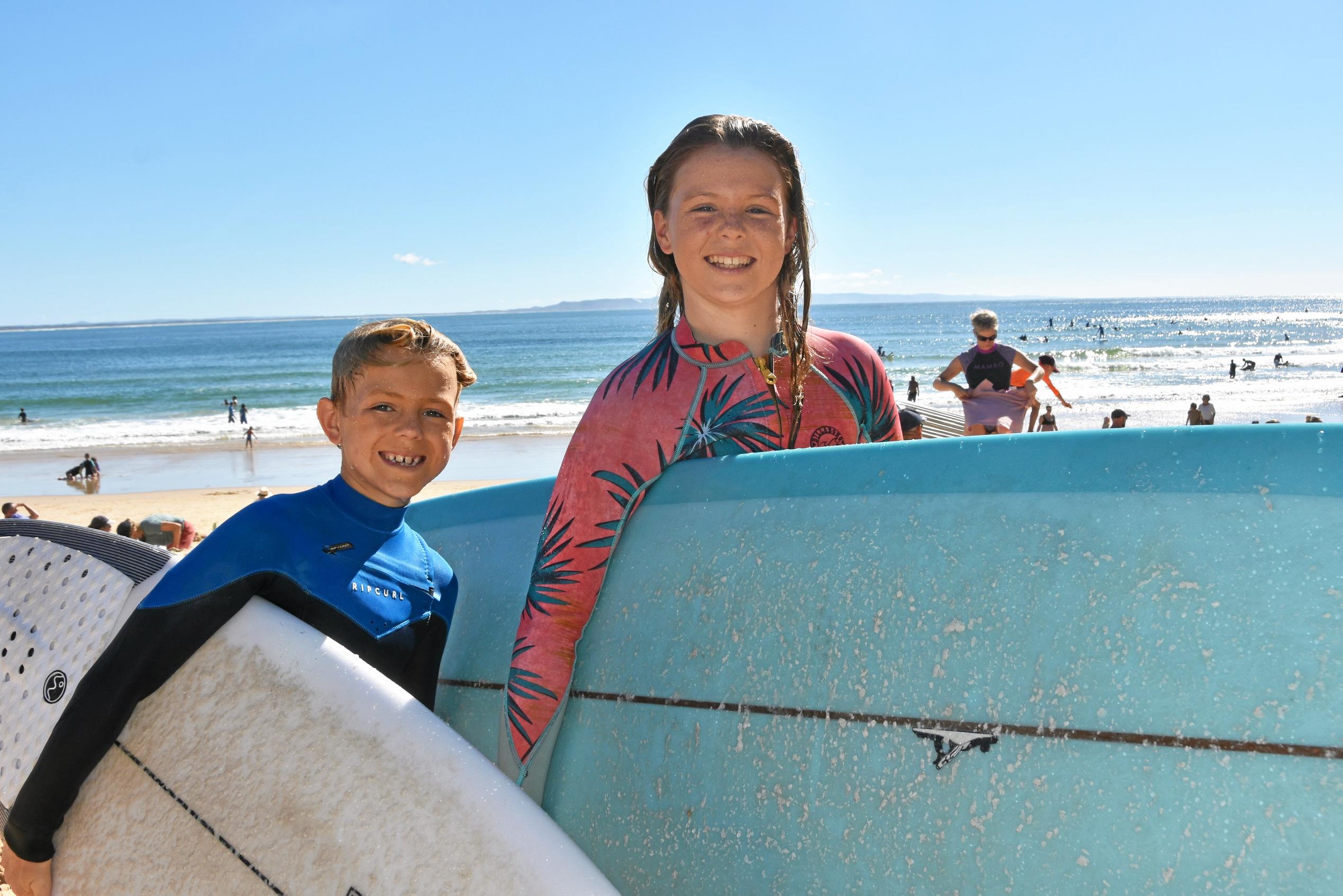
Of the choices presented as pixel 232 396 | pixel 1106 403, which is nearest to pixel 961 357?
pixel 1106 403

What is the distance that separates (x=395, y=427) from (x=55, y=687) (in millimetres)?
665

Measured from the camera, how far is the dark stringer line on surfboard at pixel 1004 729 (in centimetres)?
114

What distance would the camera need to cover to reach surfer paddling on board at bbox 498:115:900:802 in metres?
1.64

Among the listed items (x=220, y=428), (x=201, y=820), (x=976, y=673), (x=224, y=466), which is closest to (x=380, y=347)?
(x=201, y=820)

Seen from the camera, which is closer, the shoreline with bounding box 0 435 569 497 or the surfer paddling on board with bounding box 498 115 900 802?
the surfer paddling on board with bounding box 498 115 900 802

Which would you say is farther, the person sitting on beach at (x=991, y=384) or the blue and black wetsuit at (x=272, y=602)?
the person sitting on beach at (x=991, y=384)

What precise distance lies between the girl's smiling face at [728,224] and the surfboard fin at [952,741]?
2.62ft

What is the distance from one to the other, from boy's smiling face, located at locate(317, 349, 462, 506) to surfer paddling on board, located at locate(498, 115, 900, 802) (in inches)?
10.2

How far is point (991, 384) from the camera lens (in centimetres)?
702

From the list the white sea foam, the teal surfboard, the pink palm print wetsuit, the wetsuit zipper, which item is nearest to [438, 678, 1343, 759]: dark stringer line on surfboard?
the teal surfboard

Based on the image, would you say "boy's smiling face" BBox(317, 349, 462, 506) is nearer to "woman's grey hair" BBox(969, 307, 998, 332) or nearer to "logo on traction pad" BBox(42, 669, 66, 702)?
"logo on traction pad" BBox(42, 669, 66, 702)

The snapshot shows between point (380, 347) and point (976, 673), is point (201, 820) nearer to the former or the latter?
point (380, 347)

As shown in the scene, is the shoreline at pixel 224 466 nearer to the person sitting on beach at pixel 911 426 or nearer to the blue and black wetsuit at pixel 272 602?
the person sitting on beach at pixel 911 426

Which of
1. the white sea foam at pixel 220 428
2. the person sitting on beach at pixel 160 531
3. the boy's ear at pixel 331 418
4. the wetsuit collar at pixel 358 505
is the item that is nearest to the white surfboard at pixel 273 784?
the wetsuit collar at pixel 358 505
